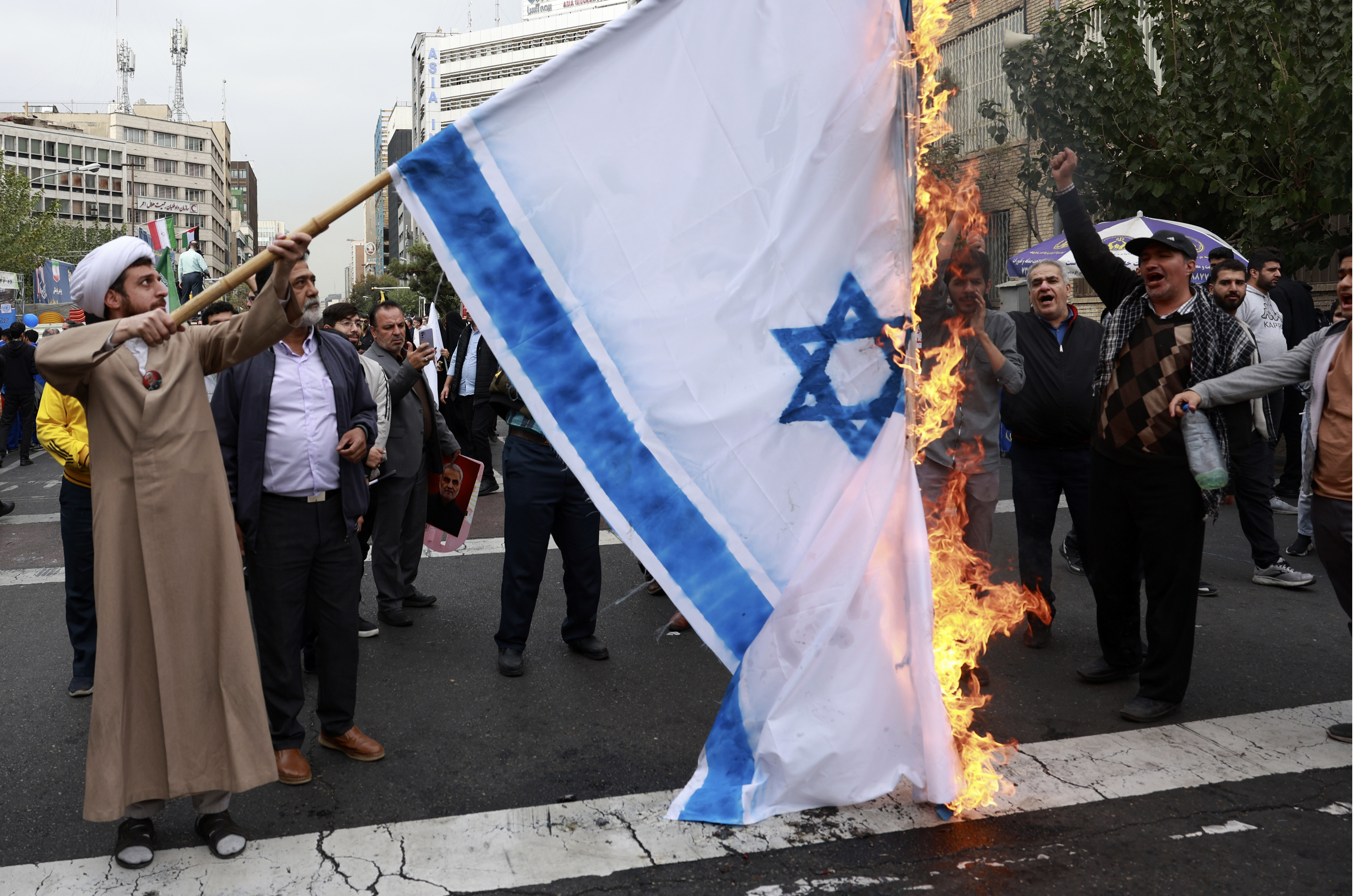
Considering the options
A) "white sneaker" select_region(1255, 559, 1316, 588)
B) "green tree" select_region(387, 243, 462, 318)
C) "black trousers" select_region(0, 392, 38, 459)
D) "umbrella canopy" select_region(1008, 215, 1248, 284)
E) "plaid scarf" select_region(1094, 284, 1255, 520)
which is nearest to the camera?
"plaid scarf" select_region(1094, 284, 1255, 520)

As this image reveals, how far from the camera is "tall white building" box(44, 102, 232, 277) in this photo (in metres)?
114

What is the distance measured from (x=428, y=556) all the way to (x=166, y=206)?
404ft

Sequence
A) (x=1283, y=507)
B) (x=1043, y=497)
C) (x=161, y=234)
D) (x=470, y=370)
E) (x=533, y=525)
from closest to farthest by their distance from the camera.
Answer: (x=533, y=525), (x=1043, y=497), (x=1283, y=507), (x=470, y=370), (x=161, y=234)

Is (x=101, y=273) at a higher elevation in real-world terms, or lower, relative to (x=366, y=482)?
higher

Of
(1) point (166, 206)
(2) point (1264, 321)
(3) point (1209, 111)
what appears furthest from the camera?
(1) point (166, 206)

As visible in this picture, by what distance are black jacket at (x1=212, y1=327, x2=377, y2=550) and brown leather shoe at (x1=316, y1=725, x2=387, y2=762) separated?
31.9 inches

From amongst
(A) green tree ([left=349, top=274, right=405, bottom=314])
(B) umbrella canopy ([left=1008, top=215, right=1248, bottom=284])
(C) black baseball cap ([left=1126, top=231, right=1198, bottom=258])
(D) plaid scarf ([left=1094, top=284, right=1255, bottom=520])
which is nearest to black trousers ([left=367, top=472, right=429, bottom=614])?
(C) black baseball cap ([left=1126, top=231, right=1198, bottom=258])

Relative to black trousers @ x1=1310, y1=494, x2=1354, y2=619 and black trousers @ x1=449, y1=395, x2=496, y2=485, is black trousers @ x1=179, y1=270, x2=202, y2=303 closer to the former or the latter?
black trousers @ x1=449, y1=395, x2=496, y2=485

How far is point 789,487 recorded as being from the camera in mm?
3303

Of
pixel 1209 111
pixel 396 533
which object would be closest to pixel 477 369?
pixel 396 533

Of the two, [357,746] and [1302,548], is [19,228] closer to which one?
[357,746]

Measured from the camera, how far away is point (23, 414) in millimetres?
15320

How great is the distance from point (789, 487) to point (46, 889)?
255 cm

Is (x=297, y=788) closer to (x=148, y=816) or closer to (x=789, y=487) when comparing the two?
(x=148, y=816)
